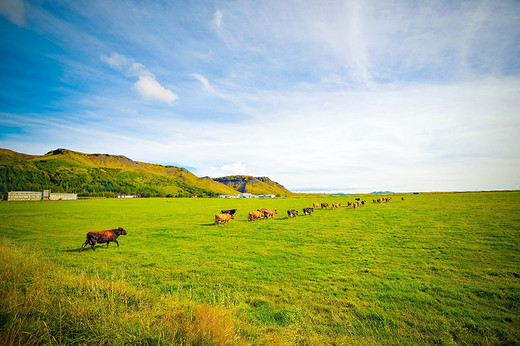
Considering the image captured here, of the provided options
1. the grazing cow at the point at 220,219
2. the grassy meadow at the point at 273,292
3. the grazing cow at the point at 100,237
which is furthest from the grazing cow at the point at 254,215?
the grazing cow at the point at 100,237

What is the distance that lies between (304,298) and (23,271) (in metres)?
11.4

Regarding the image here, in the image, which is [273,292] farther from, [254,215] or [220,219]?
[254,215]

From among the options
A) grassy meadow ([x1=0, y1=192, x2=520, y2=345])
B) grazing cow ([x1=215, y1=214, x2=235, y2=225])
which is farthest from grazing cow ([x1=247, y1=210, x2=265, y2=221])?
grassy meadow ([x1=0, y1=192, x2=520, y2=345])

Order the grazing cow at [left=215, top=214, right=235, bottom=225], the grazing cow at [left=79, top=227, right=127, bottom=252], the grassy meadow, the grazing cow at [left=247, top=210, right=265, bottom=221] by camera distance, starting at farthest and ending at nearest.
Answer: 1. the grazing cow at [left=247, top=210, right=265, bottom=221]
2. the grazing cow at [left=215, top=214, right=235, bottom=225]
3. the grazing cow at [left=79, top=227, right=127, bottom=252]
4. the grassy meadow

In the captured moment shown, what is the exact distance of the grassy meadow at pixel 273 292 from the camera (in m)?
5.01

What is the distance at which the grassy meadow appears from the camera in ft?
16.4

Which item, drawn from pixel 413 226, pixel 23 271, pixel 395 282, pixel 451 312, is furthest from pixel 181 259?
pixel 413 226

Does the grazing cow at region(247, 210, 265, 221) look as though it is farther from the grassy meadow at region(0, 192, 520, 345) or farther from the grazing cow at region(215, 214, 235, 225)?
the grassy meadow at region(0, 192, 520, 345)

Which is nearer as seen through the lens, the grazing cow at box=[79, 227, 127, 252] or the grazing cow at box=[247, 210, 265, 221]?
the grazing cow at box=[79, 227, 127, 252]

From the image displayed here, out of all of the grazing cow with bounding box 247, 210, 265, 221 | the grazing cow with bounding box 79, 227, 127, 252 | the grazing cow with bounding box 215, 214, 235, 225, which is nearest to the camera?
the grazing cow with bounding box 79, 227, 127, 252

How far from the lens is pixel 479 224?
20.0 metres

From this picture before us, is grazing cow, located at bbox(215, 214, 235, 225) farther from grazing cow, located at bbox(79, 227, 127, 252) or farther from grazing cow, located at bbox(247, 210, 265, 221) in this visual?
grazing cow, located at bbox(79, 227, 127, 252)

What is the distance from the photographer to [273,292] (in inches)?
336

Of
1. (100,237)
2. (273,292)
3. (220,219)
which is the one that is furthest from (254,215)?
(273,292)
